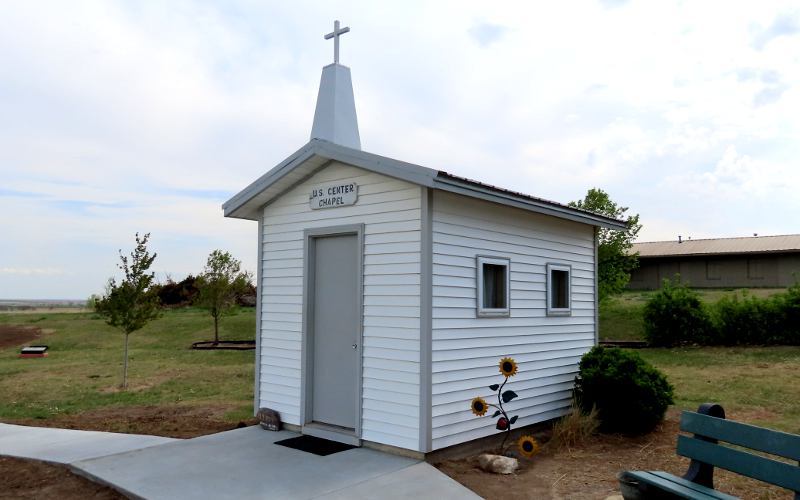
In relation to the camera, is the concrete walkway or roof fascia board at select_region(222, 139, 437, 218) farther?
roof fascia board at select_region(222, 139, 437, 218)

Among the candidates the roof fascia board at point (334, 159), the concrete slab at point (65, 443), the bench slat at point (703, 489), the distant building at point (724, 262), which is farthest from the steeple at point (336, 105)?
the distant building at point (724, 262)

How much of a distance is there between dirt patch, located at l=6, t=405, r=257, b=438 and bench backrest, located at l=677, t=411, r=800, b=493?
5952mm

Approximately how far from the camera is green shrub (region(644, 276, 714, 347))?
19.4 m

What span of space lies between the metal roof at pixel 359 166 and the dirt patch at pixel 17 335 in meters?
19.3

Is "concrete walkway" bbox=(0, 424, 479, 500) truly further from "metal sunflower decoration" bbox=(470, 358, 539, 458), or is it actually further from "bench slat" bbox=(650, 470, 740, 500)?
"bench slat" bbox=(650, 470, 740, 500)

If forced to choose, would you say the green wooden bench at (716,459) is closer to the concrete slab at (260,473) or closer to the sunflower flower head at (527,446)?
the concrete slab at (260,473)

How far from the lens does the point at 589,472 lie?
659 centimetres

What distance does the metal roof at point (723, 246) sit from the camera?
33.1m

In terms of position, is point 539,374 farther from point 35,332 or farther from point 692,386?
point 35,332

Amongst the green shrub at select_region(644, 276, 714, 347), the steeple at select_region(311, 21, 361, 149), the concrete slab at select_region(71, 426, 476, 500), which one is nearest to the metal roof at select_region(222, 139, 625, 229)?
the steeple at select_region(311, 21, 361, 149)

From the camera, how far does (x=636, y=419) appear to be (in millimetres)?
8086

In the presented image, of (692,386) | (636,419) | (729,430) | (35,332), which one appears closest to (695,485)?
(729,430)

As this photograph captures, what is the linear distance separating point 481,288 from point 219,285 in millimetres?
17223

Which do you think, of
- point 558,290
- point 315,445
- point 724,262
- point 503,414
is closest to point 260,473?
point 315,445
